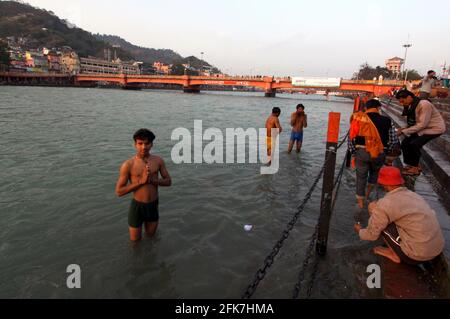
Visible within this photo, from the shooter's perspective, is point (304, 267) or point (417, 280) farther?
point (304, 267)

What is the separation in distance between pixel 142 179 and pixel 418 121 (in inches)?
220

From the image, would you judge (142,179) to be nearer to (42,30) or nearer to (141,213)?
(141,213)

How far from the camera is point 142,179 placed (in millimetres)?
4070

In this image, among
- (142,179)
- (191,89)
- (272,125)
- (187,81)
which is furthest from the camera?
(191,89)

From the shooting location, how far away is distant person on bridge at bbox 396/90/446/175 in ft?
19.0

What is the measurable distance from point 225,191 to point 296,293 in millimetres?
4209

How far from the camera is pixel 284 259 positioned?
4.54m

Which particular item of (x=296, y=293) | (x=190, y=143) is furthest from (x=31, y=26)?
(x=296, y=293)

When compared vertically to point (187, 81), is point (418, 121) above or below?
below

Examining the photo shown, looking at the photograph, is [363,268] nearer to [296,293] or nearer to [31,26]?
[296,293]

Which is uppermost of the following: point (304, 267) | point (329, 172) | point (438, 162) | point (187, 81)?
point (187, 81)

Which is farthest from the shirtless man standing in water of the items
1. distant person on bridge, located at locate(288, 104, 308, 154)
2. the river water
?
distant person on bridge, located at locate(288, 104, 308, 154)

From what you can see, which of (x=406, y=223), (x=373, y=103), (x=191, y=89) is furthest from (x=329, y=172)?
(x=191, y=89)

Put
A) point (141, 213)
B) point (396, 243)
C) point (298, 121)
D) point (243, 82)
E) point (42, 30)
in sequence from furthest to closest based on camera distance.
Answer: point (42, 30), point (243, 82), point (298, 121), point (141, 213), point (396, 243)
